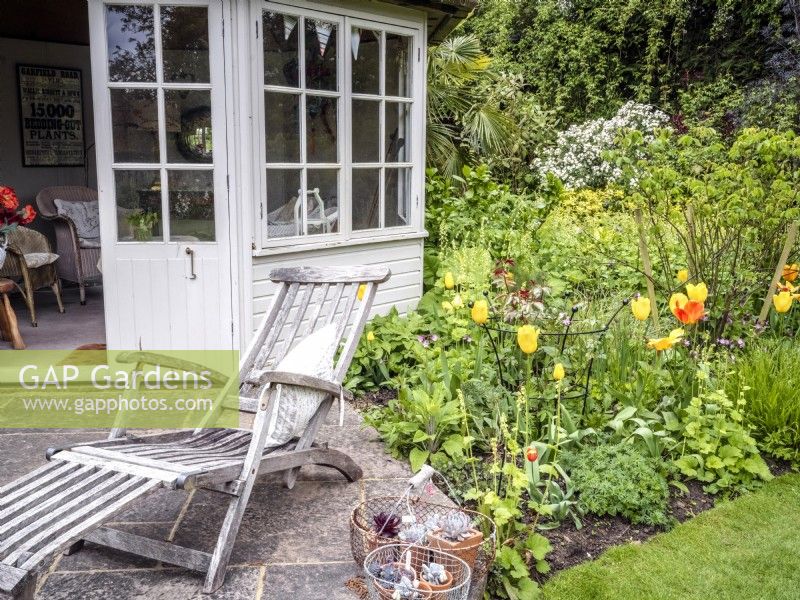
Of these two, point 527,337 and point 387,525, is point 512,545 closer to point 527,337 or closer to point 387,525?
point 387,525

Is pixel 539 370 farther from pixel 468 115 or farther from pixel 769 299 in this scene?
pixel 468 115

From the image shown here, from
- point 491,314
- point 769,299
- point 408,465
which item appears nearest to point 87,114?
point 491,314

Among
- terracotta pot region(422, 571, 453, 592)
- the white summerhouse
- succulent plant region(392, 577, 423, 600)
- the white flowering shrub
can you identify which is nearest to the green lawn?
terracotta pot region(422, 571, 453, 592)

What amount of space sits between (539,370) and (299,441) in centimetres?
168

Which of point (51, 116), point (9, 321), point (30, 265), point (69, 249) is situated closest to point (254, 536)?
point (9, 321)

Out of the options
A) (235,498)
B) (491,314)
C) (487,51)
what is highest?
(487,51)

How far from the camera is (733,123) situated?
1037cm

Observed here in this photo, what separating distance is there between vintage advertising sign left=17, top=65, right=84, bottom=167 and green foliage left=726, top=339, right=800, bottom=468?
6.83m

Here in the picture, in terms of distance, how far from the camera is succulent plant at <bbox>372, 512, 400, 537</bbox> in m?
2.41

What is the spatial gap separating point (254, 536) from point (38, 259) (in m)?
4.29

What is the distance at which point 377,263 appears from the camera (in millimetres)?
5434

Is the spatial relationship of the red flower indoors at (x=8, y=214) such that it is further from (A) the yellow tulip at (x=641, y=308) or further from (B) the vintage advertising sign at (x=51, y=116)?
(A) the yellow tulip at (x=641, y=308)

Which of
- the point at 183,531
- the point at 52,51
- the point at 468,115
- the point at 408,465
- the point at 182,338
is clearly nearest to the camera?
the point at 183,531

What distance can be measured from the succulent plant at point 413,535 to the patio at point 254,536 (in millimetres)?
275
